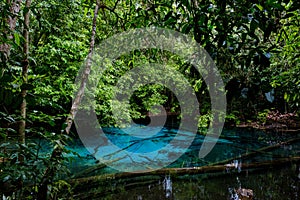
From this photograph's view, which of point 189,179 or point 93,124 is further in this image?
point 93,124

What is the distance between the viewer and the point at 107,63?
456 centimetres

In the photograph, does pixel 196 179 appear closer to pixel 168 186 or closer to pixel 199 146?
pixel 168 186

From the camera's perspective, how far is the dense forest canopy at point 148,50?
0.70 meters

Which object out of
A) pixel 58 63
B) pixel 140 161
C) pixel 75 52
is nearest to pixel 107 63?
pixel 75 52

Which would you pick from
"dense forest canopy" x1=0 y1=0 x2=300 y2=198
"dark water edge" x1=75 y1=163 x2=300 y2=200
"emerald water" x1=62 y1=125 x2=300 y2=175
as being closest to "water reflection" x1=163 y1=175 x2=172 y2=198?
"dark water edge" x1=75 y1=163 x2=300 y2=200

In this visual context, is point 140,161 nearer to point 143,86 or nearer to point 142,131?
point 142,131

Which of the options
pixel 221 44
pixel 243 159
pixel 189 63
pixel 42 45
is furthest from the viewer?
pixel 42 45

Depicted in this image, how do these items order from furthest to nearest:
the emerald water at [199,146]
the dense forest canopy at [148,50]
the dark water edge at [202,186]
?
the emerald water at [199,146]
the dark water edge at [202,186]
the dense forest canopy at [148,50]

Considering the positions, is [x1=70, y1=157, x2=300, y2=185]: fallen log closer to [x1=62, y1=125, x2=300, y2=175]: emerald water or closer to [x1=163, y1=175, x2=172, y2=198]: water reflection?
[x1=163, y1=175, x2=172, y2=198]: water reflection

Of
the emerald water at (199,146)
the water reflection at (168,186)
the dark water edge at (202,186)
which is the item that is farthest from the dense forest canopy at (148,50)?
the water reflection at (168,186)

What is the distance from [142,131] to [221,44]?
6008mm

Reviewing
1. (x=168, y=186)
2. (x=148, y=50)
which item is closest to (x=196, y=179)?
(x=168, y=186)

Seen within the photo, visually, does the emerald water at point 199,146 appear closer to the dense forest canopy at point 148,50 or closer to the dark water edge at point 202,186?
the dark water edge at point 202,186

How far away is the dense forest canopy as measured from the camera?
0.70m
